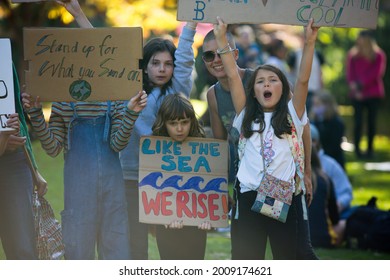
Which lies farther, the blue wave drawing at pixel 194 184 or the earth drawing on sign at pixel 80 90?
the blue wave drawing at pixel 194 184

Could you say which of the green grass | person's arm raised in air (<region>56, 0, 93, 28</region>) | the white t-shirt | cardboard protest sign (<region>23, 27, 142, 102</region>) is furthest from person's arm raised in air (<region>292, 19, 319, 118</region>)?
the green grass

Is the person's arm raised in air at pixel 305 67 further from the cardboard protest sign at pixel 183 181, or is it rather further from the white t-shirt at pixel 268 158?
the cardboard protest sign at pixel 183 181

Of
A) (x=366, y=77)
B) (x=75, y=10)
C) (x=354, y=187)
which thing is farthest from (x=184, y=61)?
(x=366, y=77)

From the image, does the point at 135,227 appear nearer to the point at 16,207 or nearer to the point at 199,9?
the point at 16,207

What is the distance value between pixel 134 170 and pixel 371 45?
746cm

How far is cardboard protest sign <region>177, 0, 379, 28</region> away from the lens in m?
5.51

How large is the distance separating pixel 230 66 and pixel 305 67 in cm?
43

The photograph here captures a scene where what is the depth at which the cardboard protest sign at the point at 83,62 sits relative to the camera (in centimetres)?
558

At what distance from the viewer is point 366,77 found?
42.2 feet

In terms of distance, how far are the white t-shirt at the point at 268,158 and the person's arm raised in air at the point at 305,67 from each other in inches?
2.1

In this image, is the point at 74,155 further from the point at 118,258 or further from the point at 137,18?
the point at 137,18

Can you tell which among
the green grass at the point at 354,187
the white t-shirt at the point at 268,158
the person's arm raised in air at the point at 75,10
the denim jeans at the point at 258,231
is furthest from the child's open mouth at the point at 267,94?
the green grass at the point at 354,187

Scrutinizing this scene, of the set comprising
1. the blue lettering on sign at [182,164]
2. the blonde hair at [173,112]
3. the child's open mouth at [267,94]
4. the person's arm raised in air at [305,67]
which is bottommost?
the blue lettering on sign at [182,164]
